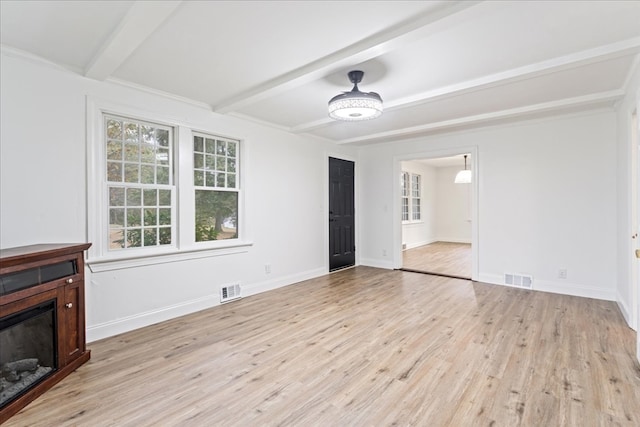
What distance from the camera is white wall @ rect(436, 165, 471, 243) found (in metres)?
9.81

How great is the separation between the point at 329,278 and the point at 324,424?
142 inches

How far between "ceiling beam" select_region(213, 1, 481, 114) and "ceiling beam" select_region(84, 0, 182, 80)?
117 centimetres

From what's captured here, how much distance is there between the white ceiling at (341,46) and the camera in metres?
1.96

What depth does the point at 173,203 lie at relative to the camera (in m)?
3.60

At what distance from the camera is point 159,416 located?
6.17 feet

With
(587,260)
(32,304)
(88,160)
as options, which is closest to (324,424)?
(32,304)

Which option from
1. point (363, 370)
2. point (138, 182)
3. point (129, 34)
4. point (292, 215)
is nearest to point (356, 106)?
point (129, 34)

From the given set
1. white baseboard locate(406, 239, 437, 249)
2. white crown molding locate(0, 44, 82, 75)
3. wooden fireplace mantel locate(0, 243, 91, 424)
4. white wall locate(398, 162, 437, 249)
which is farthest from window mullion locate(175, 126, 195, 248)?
white baseboard locate(406, 239, 437, 249)

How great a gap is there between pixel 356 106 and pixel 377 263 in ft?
13.4

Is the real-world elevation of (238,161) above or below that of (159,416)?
above

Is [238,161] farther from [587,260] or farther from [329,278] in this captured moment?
[587,260]

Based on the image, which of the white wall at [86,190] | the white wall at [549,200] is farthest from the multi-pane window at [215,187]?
the white wall at [549,200]

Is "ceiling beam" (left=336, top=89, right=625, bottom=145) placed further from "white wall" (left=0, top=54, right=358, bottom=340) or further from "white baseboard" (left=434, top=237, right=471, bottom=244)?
"white baseboard" (left=434, top=237, right=471, bottom=244)

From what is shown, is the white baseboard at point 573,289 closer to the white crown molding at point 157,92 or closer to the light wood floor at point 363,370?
the light wood floor at point 363,370
